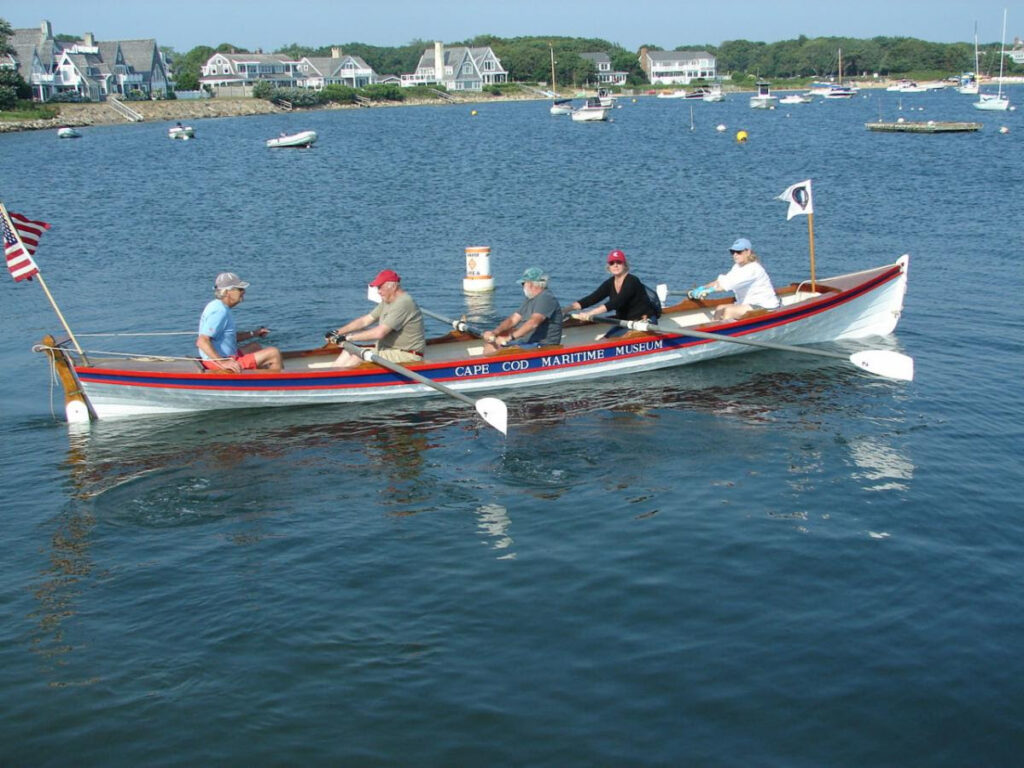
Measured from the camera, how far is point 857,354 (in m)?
15.9

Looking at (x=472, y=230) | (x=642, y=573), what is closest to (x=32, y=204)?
(x=472, y=230)

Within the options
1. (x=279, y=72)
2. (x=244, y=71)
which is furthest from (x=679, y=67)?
(x=244, y=71)

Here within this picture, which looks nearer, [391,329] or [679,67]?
[391,329]

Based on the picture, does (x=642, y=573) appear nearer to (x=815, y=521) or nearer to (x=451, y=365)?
(x=815, y=521)

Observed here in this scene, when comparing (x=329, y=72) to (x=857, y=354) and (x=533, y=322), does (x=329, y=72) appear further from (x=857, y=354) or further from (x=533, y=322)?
(x=857, y=354)

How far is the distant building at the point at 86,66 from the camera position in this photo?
11256cm

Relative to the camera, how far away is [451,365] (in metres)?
15.7

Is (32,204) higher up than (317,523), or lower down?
higher up

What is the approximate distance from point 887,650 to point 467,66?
169 meters

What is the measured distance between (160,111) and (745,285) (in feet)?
371

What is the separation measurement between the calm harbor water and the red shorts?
0.85 metres

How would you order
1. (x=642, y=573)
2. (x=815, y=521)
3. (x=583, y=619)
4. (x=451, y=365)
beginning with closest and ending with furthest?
(x=583, y=619), (x=642, y=573), (x=815, y=521), (x=451, y=365)

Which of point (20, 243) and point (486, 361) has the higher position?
point (20, 243)

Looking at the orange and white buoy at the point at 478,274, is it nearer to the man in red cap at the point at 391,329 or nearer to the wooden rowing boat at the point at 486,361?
the wooden rowing boat at the point at 486,361
